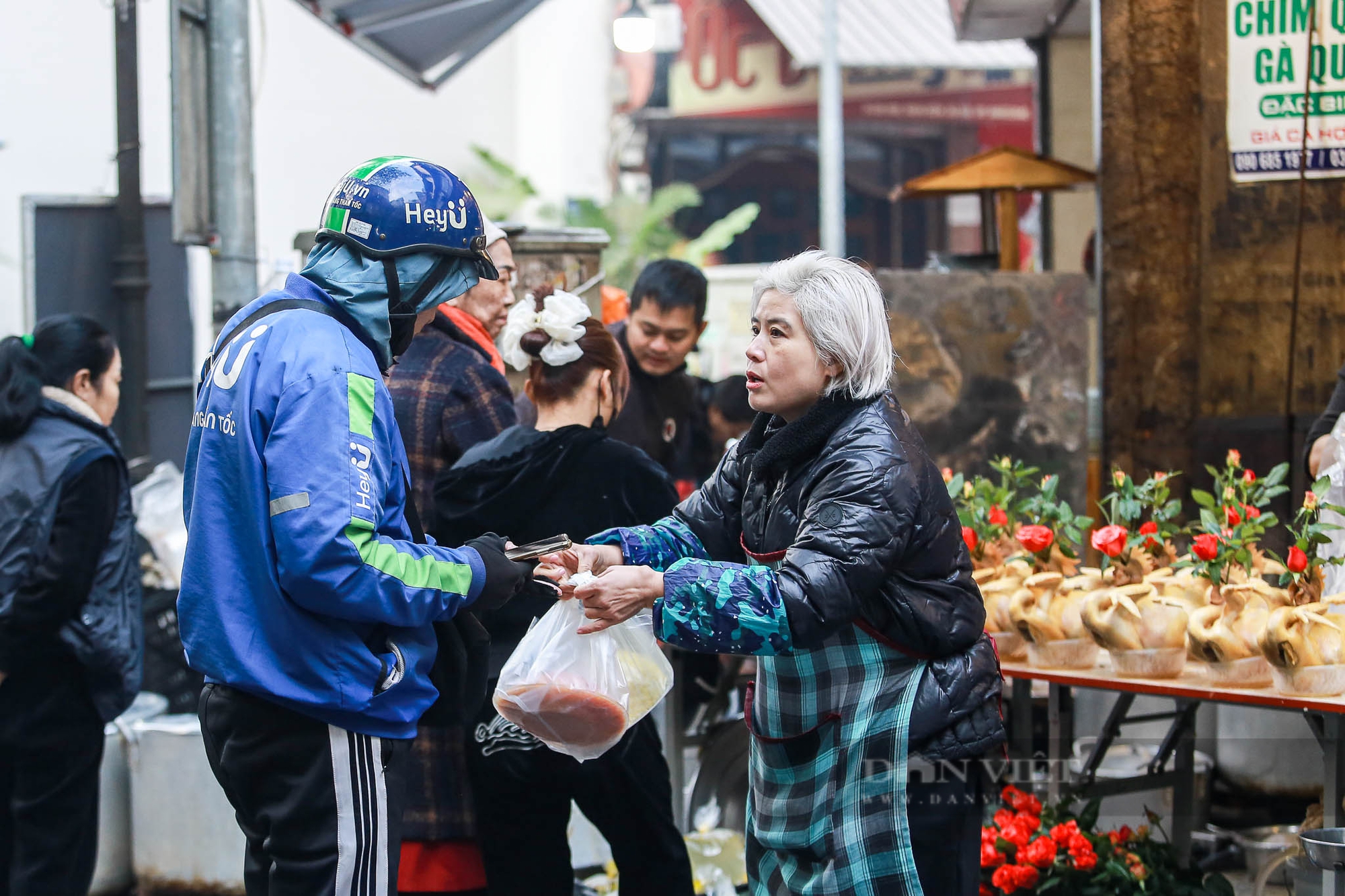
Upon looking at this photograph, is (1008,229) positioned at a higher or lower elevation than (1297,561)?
higher

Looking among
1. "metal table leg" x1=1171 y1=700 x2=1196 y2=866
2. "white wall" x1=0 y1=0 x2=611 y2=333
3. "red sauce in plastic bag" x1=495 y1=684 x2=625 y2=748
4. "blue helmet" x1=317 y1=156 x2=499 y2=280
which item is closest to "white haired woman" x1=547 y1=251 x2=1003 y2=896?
"red sauce in plastic bag" x1=495 y1=684 x2=625 y2=748

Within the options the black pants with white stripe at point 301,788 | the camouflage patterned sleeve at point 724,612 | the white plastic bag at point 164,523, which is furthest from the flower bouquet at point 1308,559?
the white plastic bag at point 164,523

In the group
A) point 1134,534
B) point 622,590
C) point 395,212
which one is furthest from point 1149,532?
point 395,212

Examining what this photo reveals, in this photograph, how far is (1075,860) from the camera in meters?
3.99

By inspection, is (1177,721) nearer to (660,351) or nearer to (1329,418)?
(1329,418)

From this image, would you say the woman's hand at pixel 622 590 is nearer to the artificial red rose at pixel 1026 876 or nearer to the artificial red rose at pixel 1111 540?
the artificial red rose at pixel 1111 540

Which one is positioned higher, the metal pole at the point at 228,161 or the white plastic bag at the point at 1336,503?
the metal pole at the point at 228,161

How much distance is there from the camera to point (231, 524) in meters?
2.51

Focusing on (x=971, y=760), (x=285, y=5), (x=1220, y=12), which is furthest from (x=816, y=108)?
(x=971, y=760)

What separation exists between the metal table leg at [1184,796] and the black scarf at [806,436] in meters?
2.21

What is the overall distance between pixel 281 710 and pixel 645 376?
9.62 feet

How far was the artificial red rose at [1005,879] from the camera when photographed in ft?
13.0

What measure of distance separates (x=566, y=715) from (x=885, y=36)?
17.5 m

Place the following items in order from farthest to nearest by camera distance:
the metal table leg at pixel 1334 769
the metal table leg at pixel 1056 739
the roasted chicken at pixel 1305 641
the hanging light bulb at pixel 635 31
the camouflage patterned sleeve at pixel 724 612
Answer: the hanging light bulb at pixel 635 31 < the metal table leg at pixel 1056 739 < the metal table leg at pixel 1334 769 < the roasted chicken at pixel 1305 641 < the camouflage patterned sleeve at pixel 724 612
